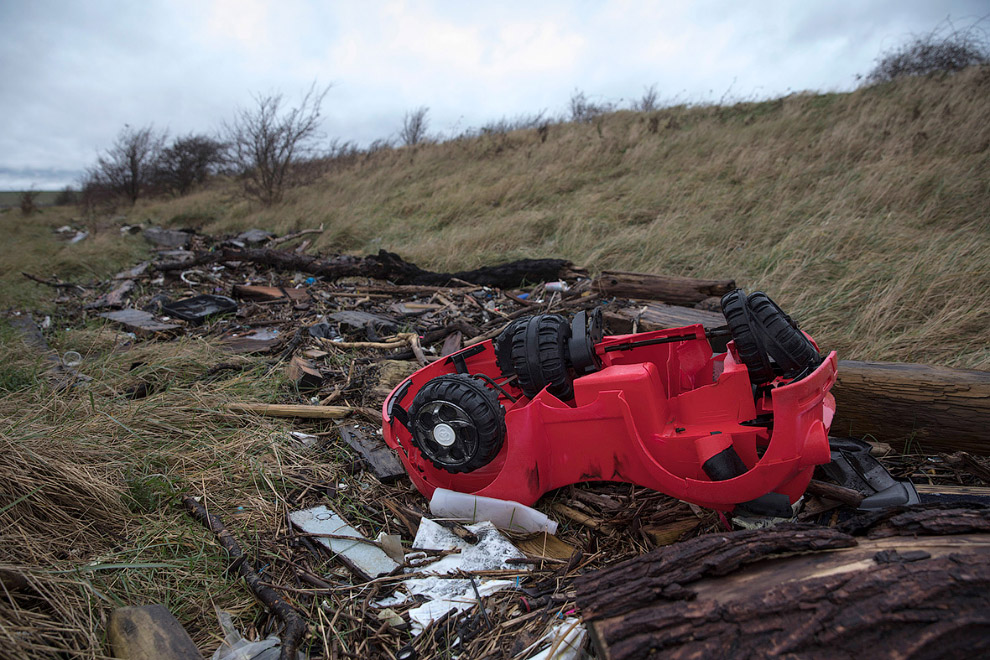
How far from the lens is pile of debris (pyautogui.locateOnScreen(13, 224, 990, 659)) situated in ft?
4.68

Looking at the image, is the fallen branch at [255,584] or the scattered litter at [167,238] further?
the scattered litter at [167,238]

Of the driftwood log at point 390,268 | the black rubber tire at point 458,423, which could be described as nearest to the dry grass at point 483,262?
the black rubber tire at point 458,423

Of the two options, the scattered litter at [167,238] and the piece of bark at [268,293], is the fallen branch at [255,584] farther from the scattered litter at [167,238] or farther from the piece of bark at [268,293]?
the scattered litter at [167,238]

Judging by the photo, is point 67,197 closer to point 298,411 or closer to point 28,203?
point 28,203

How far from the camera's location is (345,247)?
10.8 metres

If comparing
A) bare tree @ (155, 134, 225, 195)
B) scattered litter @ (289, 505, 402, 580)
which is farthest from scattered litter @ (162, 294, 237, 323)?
bare tree @ (155, 134, 225, 195)

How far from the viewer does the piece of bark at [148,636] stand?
1710 mm

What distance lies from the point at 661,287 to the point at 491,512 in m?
3.57

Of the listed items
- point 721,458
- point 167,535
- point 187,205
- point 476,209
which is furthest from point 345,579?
point 187,205

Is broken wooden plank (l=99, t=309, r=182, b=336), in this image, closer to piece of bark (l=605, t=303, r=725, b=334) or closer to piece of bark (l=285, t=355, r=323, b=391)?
piece of bark (l=285, t=355, r=323, b=391)

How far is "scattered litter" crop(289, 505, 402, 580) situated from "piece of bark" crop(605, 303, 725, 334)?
2896mm

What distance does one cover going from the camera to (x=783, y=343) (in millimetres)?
2219

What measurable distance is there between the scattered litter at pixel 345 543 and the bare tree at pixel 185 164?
24.2m

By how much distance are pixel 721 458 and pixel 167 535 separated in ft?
7.96
